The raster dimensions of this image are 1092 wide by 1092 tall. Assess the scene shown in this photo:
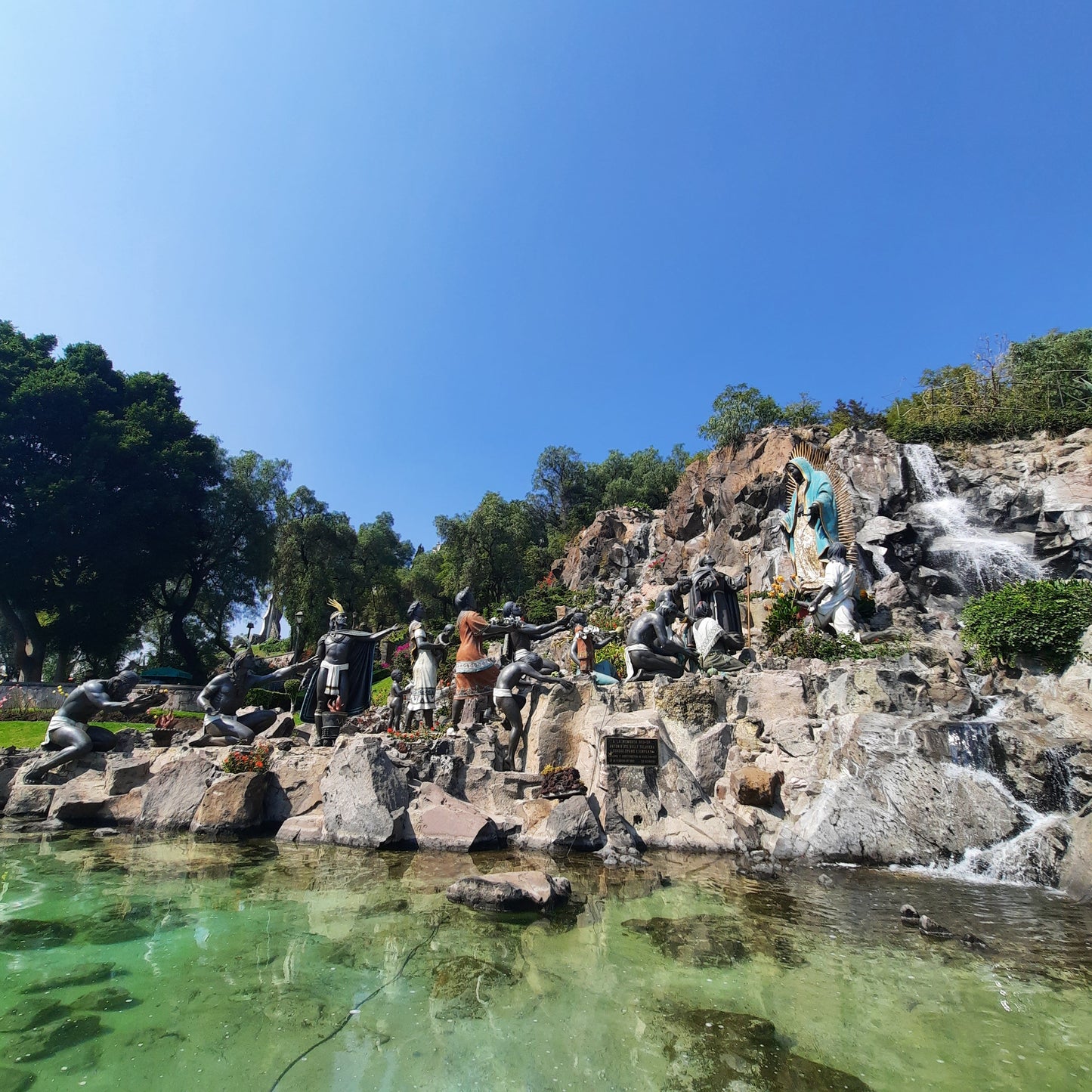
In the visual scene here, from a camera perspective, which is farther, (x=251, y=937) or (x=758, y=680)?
(x=758, y=680)

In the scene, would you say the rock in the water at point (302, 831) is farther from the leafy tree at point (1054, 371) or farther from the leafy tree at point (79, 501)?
the leafy tree at point (1054, 371)

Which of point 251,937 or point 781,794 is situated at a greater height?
point 781,794

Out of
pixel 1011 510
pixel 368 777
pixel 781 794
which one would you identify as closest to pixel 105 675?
pixel 368 777

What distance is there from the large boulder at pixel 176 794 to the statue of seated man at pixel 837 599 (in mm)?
13134

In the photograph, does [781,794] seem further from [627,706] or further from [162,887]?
[162,887]

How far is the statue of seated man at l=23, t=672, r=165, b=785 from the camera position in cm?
Result: 1000

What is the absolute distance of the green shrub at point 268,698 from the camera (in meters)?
19.7

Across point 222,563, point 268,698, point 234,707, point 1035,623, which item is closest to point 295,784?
point 234,707

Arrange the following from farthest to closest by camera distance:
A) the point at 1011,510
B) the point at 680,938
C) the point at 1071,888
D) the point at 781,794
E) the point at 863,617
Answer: the point at 1011,510, the point at 863,617, the point at 781,794, the point at 1071,888, the point at 680,938

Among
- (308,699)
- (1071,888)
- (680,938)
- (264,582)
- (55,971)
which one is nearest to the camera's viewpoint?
(55,971)

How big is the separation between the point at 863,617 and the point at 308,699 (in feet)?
47.1

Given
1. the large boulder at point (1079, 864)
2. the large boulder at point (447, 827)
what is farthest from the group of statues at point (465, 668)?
the large boulder at point (1079, 864)

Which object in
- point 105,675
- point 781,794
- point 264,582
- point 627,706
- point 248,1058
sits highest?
point 264,582

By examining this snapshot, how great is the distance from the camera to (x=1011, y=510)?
2330cm
